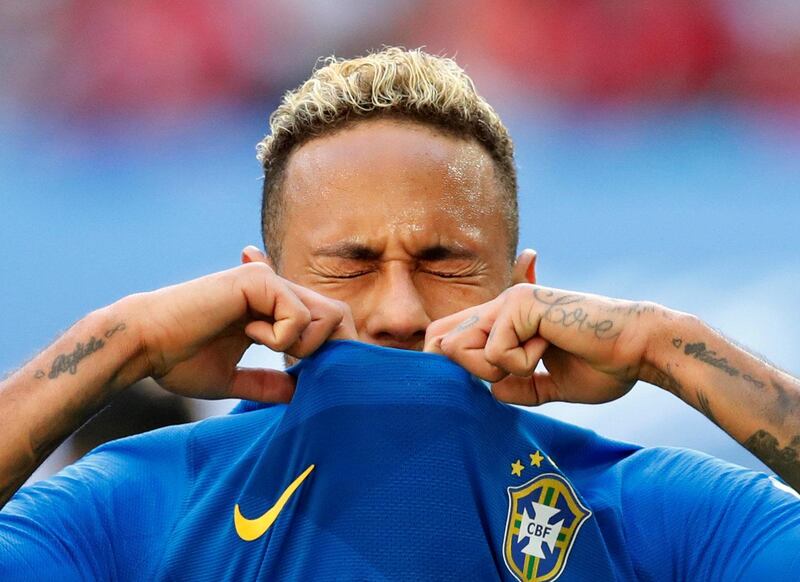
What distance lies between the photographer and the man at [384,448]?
1923mm

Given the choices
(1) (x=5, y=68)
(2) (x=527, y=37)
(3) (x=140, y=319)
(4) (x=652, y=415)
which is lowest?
(4) (x=652, y=415)

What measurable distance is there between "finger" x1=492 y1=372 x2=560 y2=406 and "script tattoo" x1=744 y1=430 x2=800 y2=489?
13.1 inches

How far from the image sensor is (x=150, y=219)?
16.7 ft

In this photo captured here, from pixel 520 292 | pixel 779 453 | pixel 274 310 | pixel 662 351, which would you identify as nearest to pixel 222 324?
pixel 274 310

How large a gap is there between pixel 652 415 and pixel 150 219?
221 cm

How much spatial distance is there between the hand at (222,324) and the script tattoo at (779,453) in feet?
2.29

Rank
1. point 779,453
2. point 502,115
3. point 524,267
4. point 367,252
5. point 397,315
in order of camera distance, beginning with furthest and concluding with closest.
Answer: point 502,115, point 524,267, point 367,252, point 397,315, point 779,453

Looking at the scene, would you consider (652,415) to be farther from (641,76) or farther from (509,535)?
(509,535)

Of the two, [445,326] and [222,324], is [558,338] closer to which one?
[445,326]

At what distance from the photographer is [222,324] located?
193 cm

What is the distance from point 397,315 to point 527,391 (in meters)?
0.30

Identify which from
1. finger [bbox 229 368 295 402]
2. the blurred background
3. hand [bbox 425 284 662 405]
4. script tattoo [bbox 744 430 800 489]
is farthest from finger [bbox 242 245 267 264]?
the blurred background

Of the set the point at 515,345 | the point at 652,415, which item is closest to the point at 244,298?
the point at 515,345

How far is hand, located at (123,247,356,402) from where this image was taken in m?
1.92
